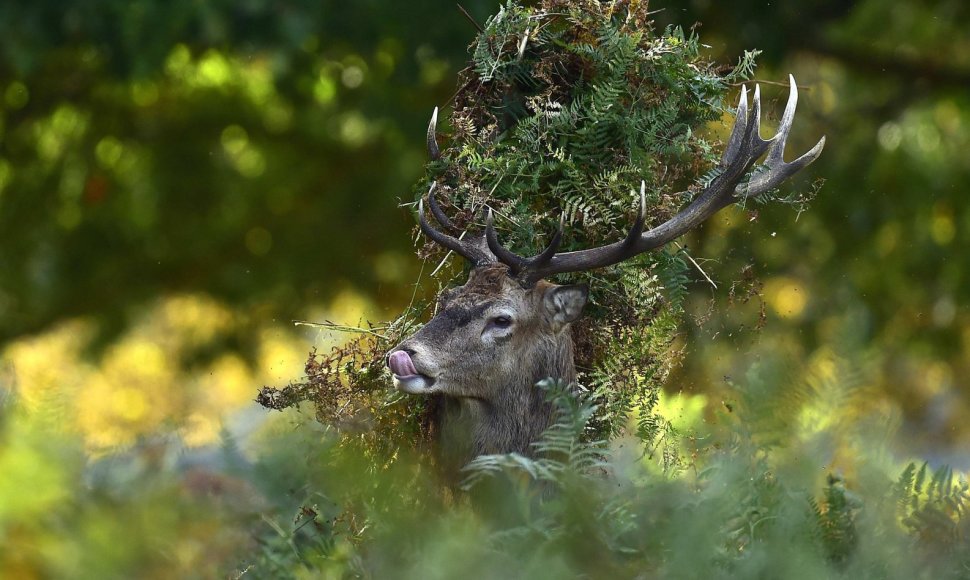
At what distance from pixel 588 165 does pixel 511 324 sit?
0.55m

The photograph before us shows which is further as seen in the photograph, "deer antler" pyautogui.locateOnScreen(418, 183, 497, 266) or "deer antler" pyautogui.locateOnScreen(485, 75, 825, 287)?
"deer antler" pyautogui.locateOnScreen(418, 183, 497, 266)

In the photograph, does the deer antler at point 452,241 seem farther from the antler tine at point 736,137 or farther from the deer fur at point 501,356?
the antler tine at point 736,137

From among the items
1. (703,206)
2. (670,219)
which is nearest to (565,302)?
(670,219)

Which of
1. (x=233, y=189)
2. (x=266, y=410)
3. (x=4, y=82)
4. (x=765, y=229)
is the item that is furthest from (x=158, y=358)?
(x=266, y=410)

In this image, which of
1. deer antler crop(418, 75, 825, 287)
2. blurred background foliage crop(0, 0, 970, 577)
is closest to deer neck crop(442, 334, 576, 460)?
deer antler crop(418, 75, 825, 287)

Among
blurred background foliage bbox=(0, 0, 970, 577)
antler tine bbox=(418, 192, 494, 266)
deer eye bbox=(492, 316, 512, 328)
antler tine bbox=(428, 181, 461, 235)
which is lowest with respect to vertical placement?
deer eye bbox=(492, 316, 512, 328)

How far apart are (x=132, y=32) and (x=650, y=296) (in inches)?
241

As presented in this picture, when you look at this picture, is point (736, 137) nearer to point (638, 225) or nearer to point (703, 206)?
point (703, 206)

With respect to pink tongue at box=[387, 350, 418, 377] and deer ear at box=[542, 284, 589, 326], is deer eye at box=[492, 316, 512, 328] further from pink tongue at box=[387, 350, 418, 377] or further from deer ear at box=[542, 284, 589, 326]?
pink tongue at box=[387, 350, 418, 377]

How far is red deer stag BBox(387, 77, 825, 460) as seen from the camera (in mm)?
4051

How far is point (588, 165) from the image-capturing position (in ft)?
13.9

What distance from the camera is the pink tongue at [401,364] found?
12.6 ft

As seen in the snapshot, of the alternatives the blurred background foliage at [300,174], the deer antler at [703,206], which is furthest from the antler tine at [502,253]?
the blurred background foliage at [300,174]

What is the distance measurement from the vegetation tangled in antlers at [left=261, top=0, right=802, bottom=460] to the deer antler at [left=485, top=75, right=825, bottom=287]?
0.30 ft
